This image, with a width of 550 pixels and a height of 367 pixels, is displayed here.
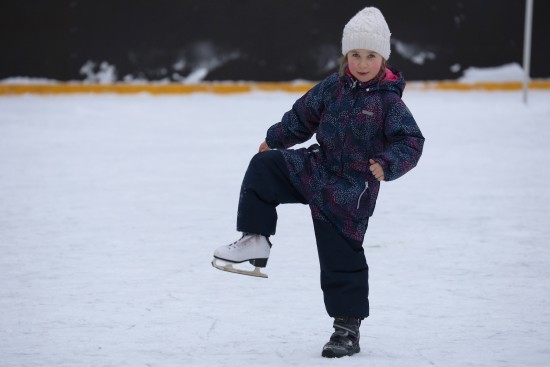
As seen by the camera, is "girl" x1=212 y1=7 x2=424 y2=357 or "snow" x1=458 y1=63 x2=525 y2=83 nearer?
"girl" x1=212 y1=7 x2=424 y2=357

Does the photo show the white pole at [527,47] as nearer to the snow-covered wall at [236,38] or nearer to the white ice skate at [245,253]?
the snow-covered wall at [236,38]

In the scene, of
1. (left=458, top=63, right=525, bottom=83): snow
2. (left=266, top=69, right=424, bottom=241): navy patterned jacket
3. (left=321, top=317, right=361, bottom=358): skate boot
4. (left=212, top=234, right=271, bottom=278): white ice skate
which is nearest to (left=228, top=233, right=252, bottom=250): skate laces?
(left=212, top=234, right=271, bottom=278): white ice skate

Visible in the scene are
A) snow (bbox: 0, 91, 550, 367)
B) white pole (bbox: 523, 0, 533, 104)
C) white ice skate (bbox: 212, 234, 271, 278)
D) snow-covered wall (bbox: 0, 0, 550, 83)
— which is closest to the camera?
white ice skate (bbox: 212, 234, 271, 278)

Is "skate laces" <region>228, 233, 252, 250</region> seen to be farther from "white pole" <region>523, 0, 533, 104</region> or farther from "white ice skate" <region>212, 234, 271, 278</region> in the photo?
"white pole" <region>523, 0, 533, 104</region>

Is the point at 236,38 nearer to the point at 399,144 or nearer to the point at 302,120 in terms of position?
the point at 302,120

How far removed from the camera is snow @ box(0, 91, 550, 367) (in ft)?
7.96

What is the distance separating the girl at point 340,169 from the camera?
2.28 m

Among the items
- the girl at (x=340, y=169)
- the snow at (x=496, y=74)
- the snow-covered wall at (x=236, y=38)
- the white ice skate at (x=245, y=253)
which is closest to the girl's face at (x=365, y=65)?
the girl at (x=340, y=169)

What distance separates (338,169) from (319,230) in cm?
16

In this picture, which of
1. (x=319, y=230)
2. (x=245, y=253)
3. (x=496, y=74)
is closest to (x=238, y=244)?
(x=245, y=253)

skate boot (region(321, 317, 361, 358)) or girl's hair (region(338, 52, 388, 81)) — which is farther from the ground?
girl's hair (region(338, 52, 388, 81))

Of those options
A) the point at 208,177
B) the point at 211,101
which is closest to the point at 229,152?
the point at 208,177

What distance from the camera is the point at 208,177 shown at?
→ 5.28 m

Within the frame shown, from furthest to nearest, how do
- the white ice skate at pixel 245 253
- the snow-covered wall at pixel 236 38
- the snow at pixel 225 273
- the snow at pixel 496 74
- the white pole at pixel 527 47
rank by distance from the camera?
the snow at pixel 496 74
the snow-covered wall at pixel 236 38
the white pole at pixel 527 47
the snow at pixel 225 273
the white ice skate at pixel 245 253
